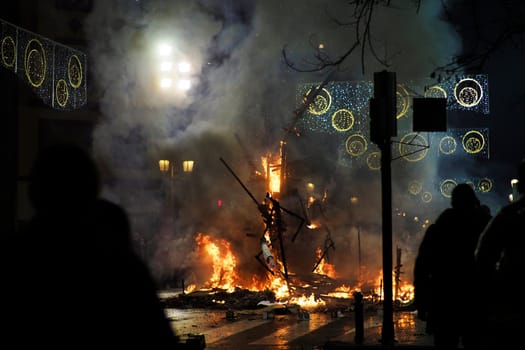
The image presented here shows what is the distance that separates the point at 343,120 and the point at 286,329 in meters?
13.0

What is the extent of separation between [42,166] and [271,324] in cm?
1178

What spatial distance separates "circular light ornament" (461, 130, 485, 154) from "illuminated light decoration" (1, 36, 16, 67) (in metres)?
16.9

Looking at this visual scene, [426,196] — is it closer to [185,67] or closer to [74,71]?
[185,67]

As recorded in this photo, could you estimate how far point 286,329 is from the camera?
1315 centimetres

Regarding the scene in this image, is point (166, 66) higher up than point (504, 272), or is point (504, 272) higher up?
point (166, 66)

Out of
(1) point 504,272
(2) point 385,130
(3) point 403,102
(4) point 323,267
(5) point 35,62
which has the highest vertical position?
(3) point 403,102

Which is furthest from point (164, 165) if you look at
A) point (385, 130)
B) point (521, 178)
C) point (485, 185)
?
point (485, 185)

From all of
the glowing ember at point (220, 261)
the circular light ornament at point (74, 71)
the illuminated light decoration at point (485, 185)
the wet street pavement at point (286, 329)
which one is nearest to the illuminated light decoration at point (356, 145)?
the glowing ember at point (220, 261)

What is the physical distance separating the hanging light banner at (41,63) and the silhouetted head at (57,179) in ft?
42.7

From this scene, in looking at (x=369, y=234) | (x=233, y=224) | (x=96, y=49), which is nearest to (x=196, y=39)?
(x=96, y=49)

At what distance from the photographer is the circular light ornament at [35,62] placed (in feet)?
50.5

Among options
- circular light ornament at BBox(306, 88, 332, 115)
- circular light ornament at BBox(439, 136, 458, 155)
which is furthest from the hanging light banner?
circular light ornament at BBox(439, 136, 458, 155)

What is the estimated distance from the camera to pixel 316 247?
76.1 ft

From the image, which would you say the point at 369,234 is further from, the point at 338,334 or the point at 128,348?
the point at 128,348
